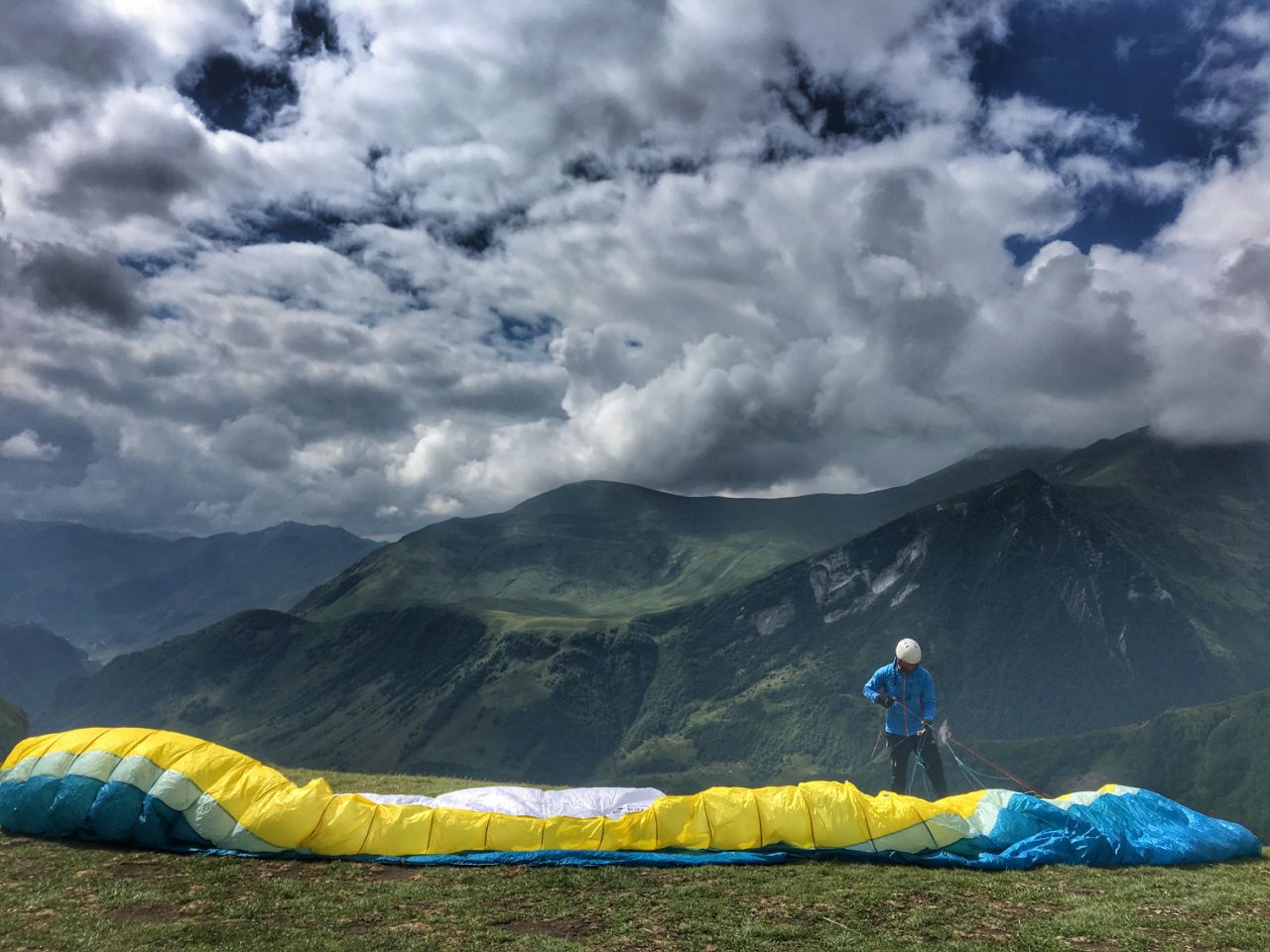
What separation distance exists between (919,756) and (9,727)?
135 m

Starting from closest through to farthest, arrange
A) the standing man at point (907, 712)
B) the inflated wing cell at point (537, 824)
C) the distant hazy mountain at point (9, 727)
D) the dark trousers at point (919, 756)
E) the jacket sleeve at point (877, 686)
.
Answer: the inflated wing cell at point (537, 824)
the dark trousers at point (919, 756)
the standing man at point (907, 712)
the jacket sleeve at point (877, 686)
the distant hazy mountain at point (9, 727)

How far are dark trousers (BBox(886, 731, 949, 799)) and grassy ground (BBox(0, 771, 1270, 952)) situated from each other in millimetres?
8594

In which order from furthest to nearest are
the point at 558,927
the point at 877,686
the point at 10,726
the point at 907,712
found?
the point at 10,726 → the point at 877,686 → the point at 907,712 → the point at 558,927

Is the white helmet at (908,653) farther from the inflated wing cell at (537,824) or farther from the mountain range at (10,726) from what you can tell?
the mountain range at (10,726)

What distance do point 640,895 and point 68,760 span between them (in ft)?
45.6

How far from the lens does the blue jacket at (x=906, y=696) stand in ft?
83.8

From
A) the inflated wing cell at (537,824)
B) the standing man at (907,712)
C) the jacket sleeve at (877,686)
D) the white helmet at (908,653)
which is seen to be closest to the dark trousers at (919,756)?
the standing man at (907,712)

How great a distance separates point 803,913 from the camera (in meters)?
13.8

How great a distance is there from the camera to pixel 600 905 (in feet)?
47.0

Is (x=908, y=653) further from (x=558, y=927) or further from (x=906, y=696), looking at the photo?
(x=558, y=927)

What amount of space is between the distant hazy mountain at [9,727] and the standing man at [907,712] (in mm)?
127994

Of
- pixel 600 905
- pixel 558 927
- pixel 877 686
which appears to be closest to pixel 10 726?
pixel 877 686

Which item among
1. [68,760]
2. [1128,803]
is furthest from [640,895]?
[68,760]

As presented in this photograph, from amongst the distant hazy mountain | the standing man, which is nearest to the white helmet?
the standing man
